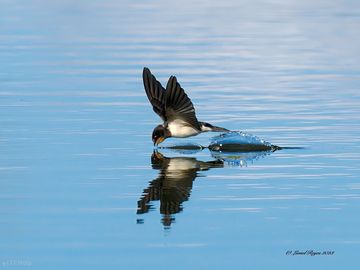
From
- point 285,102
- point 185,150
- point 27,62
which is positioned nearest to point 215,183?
point 185,150

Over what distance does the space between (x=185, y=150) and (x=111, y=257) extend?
5.03m

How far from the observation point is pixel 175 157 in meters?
13.0

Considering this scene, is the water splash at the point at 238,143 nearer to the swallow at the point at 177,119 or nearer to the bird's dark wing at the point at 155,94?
the swallow at the point at 177,119

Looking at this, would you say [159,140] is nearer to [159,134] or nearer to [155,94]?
[159,134]

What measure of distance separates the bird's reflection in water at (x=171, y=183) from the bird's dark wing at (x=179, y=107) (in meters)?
0.62

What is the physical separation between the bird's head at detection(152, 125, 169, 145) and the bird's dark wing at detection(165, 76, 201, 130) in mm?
198

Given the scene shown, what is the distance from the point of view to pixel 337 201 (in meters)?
10.2

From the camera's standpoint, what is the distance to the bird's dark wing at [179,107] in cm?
1329

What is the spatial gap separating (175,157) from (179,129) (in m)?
0.60

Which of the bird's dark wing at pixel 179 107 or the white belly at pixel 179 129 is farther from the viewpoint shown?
the white belly at pixel 179 129

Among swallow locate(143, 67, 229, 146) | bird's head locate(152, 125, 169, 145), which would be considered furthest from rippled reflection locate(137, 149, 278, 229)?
swallow locate(143, 67, 229, 146)

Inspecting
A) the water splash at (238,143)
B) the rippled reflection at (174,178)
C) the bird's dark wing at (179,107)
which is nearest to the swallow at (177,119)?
the bird's dark wing at (179,107)

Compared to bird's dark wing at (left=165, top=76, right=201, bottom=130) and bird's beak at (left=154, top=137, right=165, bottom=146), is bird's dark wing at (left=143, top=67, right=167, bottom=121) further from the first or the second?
bird's beak at (left=154, top=137, right=165, bottom=146)

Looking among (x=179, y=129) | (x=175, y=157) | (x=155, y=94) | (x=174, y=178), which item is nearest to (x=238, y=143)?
(x=179, y=129)
